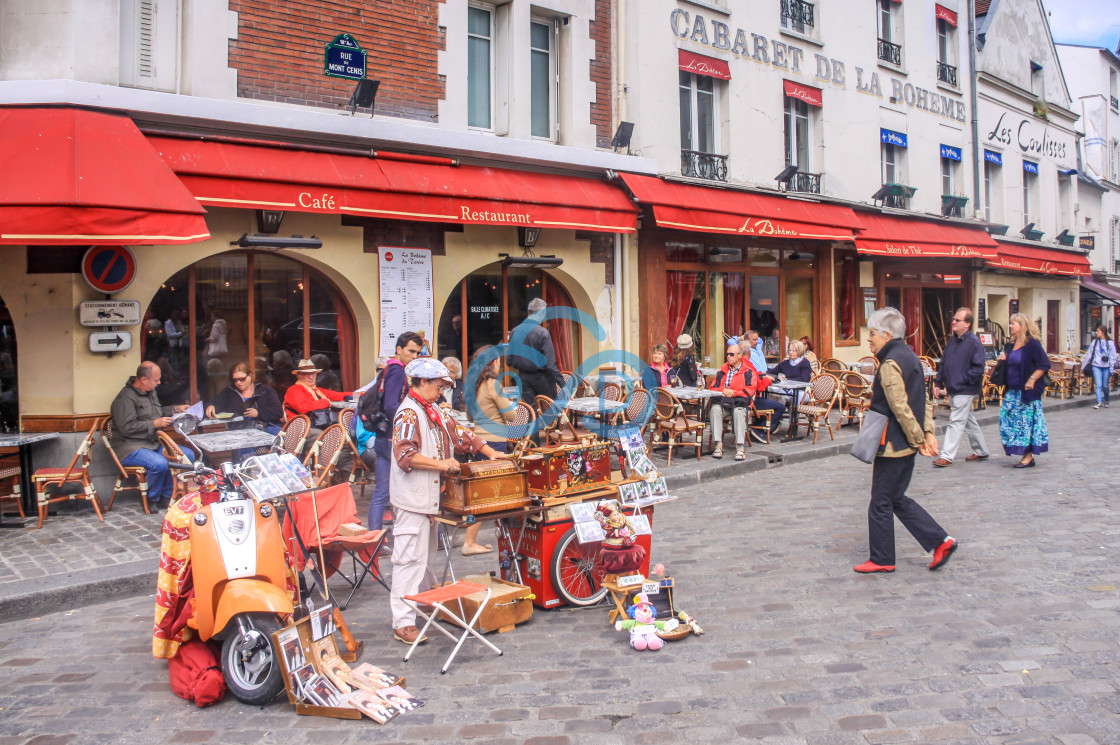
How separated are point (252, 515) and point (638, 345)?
9353mm

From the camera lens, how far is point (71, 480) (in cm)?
772

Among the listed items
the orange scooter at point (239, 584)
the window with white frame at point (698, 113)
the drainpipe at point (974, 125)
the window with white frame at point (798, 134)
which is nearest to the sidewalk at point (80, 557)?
the orange scooter at point (239, 584)

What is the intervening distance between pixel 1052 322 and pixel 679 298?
55.8 ft

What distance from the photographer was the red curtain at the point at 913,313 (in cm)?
1956

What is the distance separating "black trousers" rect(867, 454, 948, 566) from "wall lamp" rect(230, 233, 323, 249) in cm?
642

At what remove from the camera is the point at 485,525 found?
8047 mm

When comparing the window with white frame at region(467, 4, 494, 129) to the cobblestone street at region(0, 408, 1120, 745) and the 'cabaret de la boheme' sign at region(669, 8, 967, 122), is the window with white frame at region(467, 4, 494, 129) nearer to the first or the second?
the 'cabaret de la boheme' sign at region(669, 8, 967, 122)

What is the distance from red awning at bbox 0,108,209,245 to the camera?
23.0 feet

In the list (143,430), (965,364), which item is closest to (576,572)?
(143,430)

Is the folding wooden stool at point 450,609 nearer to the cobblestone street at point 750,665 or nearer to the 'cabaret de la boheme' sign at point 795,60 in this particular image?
the cobblestone street at point 750,665

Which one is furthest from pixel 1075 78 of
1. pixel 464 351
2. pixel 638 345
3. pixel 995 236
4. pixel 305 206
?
pixel 305 206

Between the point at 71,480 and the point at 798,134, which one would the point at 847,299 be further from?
the point at 71,480

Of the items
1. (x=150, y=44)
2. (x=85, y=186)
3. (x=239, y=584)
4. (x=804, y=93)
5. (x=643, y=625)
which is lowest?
(x=643, y=625)

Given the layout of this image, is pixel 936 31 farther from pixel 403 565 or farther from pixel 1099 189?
pixel 403 565
